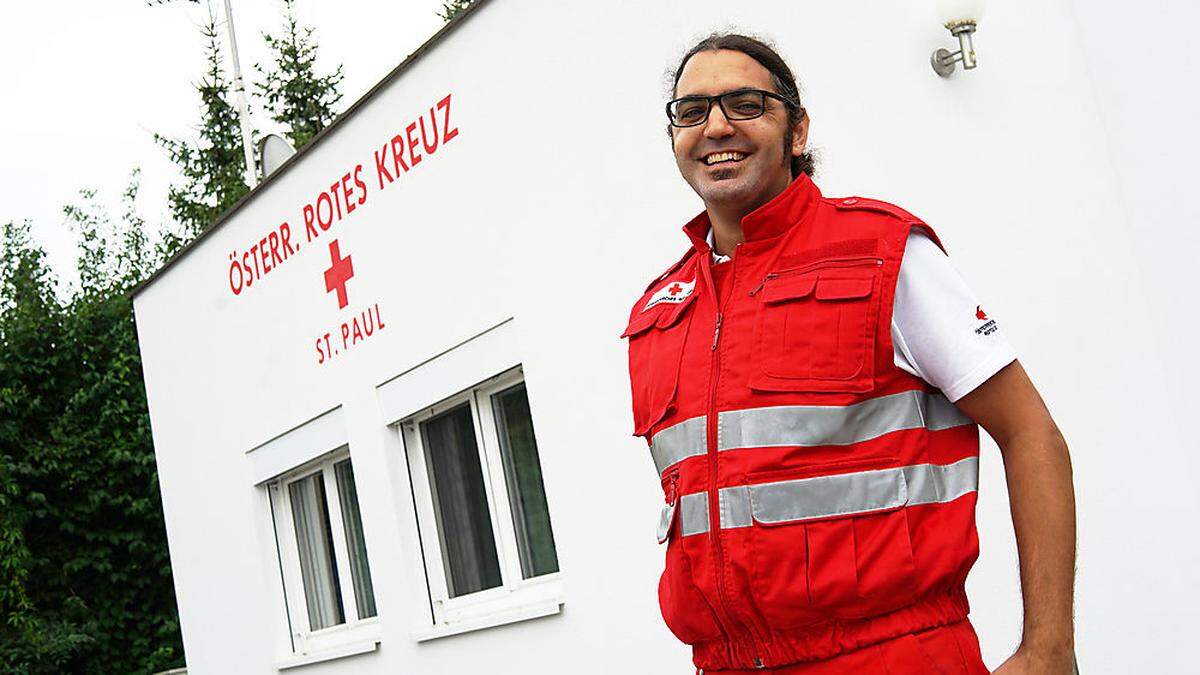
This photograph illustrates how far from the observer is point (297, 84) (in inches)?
1087

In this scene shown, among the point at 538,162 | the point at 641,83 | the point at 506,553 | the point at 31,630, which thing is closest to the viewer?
the point at 641,83

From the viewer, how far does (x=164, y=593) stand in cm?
1820

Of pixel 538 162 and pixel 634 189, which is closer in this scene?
pixel 634 189

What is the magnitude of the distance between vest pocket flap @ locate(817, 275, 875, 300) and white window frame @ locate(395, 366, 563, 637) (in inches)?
178

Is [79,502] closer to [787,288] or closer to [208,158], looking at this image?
[208,158]

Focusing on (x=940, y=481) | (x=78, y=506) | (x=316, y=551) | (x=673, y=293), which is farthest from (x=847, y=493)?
(x=78, y=506)

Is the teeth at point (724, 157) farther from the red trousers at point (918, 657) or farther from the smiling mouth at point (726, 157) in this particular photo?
the red trousers at point (918, 657)

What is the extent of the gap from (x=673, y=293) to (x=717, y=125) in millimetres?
330

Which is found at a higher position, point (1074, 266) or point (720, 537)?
point (1074, 266)

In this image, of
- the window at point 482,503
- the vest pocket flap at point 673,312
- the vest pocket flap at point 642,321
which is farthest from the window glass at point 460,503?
the vest pocket flap at point 673,312

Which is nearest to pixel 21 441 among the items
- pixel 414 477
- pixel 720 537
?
pixel 414 477

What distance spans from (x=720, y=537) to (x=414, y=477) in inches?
229

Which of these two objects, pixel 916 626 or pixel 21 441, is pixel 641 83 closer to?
pixel 916 626

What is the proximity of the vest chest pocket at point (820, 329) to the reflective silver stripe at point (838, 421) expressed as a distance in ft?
0.12
